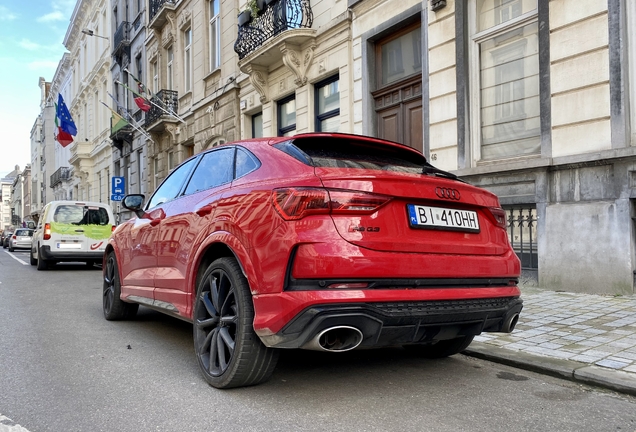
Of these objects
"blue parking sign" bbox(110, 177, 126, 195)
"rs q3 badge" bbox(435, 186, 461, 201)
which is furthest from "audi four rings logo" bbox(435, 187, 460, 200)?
"blue parking sign" bbox(110, 177, 126, 195)

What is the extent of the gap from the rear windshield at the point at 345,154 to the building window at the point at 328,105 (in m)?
8.80

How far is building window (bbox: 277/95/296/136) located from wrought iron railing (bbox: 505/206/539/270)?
285 inches

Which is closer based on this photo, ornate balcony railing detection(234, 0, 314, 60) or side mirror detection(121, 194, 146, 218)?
side mirror detection(121, 194, 146, 218)

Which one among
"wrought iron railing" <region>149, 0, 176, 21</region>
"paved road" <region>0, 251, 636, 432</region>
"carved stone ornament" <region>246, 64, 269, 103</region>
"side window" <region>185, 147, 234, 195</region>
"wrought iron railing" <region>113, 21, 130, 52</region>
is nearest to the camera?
"paved road" <region>0, 251, 636, 432</region>

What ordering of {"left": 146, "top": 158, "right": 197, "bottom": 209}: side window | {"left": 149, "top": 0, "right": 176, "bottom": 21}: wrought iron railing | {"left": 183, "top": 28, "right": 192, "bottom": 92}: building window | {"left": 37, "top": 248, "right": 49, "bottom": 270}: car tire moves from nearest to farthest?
{"left": 146, "top": 158, "right": 197, "bottom": 209}: side window, {"left": 37, "top": 248, "right": 49, "bottom": 270}: car tire, {"left": 183, "top": 28, "right": 192, "bottom": 92}: building window, {"left": 149, "top": 0, "right": 176, "bottom": 21}: wrought iron railing

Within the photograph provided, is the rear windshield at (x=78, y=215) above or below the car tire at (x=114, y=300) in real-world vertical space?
above

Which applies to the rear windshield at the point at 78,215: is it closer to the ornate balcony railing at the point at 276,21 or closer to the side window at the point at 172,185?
the ornate balcony railing at the point at 276,21

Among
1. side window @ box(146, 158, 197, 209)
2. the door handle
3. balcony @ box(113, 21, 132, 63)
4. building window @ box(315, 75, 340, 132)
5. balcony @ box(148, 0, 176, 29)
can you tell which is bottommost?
the door handle

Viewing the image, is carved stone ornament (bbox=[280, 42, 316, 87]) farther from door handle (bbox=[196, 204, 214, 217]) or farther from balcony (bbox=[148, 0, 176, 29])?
balcony (bbox=[148, 0, 176, 29])

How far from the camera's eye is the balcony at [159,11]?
69.1ft

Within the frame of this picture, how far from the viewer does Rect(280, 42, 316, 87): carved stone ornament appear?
12.9 m

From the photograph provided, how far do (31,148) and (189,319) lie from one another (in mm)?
95137

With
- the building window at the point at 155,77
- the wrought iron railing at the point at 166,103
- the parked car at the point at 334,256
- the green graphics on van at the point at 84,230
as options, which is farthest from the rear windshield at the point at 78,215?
the building window at the point at 155,77

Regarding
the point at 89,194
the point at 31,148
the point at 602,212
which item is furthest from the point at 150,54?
the point at 31,148
